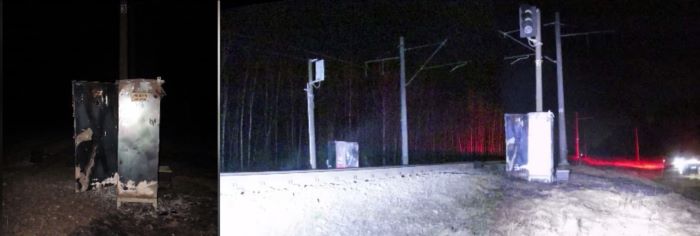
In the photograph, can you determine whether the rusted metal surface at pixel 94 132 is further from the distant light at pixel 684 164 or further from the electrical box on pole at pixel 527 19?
the distant light at pixel 684 164

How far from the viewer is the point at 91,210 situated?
466cm

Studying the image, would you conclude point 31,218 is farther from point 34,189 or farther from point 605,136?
point 605,136

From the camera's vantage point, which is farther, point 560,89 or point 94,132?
point 560,89

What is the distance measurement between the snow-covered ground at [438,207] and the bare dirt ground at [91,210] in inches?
13.7

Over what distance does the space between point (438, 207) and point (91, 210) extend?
11.3 ft

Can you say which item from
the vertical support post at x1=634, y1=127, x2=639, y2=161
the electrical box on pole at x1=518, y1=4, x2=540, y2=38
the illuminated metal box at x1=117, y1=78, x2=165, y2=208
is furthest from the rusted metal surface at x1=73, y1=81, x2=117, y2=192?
the vertical support post at x1=634, y1=127, x2=639, y2=161

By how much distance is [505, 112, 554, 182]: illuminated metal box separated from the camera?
7.25m

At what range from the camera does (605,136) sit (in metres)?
18.4

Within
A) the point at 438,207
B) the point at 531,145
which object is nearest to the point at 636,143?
the point at 531,145

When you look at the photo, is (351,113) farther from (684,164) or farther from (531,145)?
(684,164)

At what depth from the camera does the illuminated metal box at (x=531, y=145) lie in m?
7.25

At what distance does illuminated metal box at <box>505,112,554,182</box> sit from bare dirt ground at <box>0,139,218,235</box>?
4.58 meters

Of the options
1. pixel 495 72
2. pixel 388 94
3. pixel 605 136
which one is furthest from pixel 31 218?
pixel 605 136

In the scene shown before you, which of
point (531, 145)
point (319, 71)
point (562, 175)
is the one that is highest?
point (319, 71)
